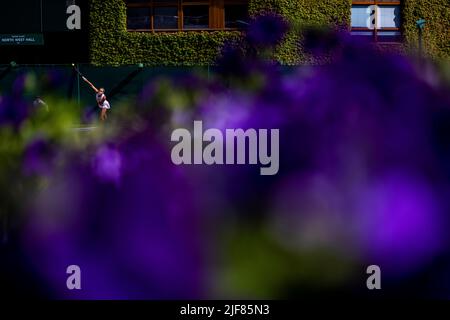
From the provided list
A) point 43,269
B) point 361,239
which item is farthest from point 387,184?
point 43,269

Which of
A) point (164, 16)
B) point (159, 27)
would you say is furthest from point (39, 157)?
point (159, 27)

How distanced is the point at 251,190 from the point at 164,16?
58.3 inches

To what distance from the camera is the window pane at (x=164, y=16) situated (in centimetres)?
195

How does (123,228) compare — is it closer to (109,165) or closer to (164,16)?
(109,165)

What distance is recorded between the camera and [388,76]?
43.2 inches

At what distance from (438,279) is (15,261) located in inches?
33.6

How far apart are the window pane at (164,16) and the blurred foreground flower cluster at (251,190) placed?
34.3 inches

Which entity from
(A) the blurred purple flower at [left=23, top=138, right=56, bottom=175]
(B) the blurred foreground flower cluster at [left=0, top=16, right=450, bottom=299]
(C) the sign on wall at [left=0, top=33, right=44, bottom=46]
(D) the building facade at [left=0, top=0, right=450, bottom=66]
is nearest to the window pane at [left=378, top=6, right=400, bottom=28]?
(D) the building facade at [left=0, top=0, right=450, bottom=66]

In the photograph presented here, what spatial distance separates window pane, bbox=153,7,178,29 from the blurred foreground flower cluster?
0.87 meters

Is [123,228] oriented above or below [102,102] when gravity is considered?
below

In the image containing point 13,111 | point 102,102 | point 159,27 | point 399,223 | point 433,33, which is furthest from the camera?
point 159,27

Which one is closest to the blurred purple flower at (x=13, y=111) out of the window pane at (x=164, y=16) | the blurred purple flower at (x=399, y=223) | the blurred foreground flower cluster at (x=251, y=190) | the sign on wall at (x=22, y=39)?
the blurred foreground flower cluster at (x=251, y=190)

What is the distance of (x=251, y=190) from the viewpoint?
3.55 ft

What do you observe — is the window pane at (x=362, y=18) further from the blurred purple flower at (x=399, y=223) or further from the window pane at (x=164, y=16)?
the window pane at (x=164, y=16)
